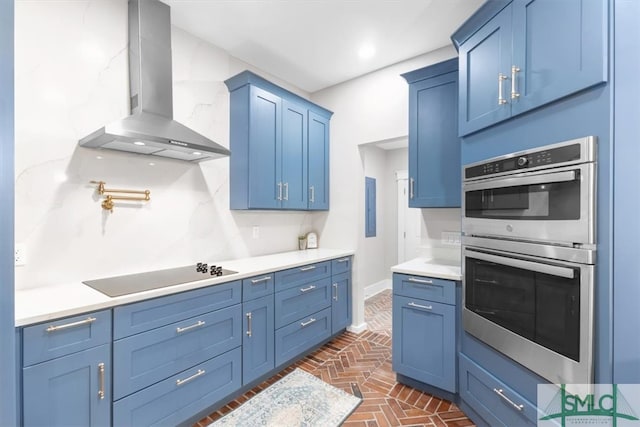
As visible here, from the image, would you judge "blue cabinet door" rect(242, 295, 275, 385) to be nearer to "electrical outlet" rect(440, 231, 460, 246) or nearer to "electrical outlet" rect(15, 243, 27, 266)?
"electrical outlet" rect(15, 243, 27, 266)

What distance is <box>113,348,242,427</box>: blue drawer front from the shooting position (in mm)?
1587

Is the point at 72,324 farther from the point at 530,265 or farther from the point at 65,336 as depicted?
the point at 530,265

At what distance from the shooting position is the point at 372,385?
236 cm

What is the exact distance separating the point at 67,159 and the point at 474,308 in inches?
113

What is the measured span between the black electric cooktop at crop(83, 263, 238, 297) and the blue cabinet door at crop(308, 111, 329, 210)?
1491 mm

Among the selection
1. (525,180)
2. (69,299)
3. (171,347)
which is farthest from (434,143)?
(69,299)

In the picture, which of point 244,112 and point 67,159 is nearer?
point 67,159

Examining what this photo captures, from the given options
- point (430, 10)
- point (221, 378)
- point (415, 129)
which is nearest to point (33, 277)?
point (221, 378)

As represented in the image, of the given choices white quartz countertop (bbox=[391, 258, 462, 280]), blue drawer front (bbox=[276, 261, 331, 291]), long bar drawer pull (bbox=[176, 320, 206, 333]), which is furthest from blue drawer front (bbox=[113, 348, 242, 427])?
white quartz countertop (bbox=[391, 258, 462, 280])

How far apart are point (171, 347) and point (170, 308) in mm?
247

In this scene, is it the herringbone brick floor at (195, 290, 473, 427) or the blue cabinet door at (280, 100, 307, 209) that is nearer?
the herringbone brick floor at (195, 290, 473, 427)

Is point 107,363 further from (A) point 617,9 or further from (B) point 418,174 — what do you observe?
(A) point 617,9

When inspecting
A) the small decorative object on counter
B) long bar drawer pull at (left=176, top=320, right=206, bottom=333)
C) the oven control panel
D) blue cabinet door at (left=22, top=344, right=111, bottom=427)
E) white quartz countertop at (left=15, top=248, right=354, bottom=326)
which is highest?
the oven control panel

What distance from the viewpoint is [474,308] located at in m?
1.89
